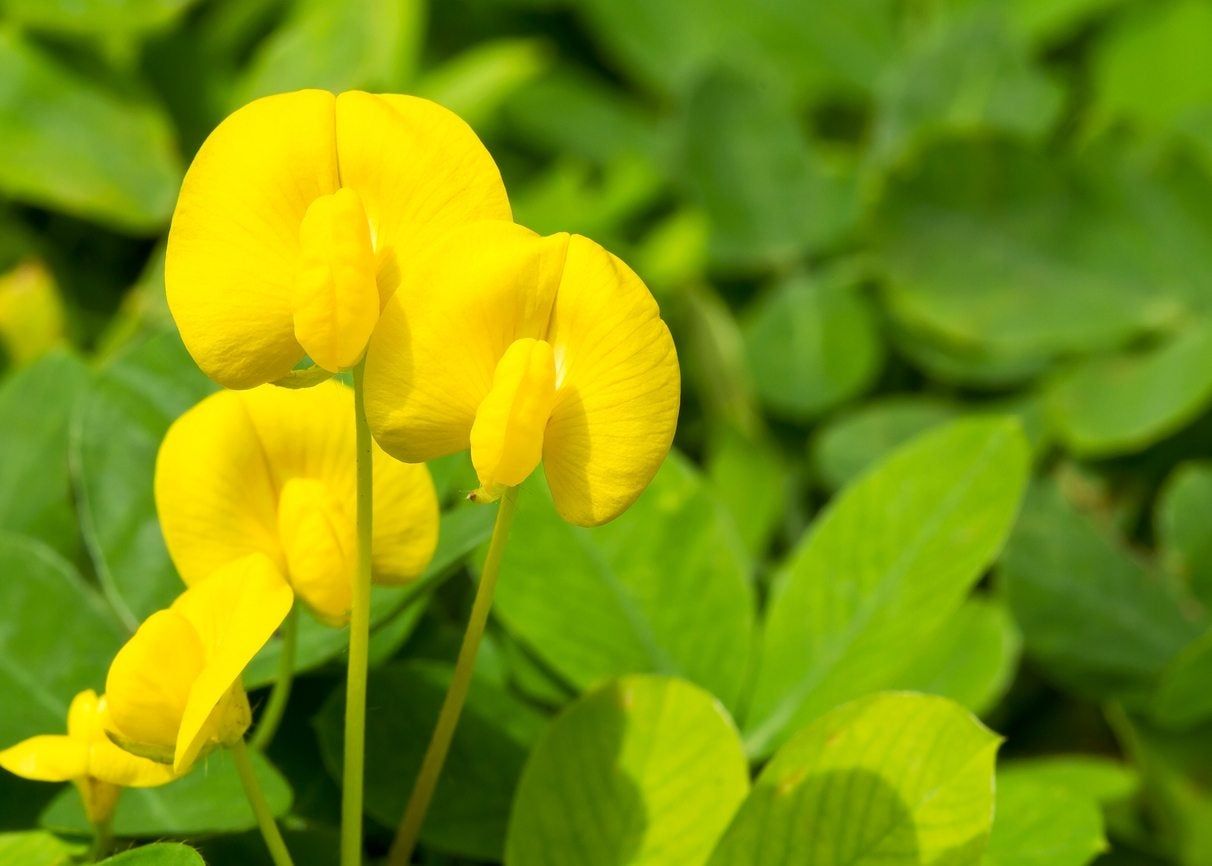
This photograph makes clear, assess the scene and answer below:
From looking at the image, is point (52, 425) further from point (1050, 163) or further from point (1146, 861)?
→ point (1050, 163)

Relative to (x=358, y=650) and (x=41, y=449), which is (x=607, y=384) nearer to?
(x=358, y=650)

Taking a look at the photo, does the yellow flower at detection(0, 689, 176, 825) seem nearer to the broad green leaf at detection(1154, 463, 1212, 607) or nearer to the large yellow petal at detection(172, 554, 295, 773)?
the large yellow petal at detection(172, 554, 295, 773)

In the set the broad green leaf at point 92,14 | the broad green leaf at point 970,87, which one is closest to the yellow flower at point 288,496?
the broad green leaf at point 92,14

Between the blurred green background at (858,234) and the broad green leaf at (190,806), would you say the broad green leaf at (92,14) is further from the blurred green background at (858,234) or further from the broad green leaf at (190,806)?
the broad green leaf at (190,806)

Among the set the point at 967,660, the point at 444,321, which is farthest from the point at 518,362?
the point at 967,660

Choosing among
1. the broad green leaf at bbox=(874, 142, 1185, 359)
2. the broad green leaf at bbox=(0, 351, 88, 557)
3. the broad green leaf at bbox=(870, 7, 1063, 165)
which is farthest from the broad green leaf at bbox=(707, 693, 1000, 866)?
the broad green leaf at bbox=(870, 7, 1063, 165)

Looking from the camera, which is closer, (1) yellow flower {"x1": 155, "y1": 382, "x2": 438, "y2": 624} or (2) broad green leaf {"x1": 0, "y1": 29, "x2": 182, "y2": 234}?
(1) yellow flower {"x1": 155, "y1": 382, "x2": 438, "y2": 624}

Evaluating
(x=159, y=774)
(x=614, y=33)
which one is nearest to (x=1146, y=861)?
(x=159, y=774)
